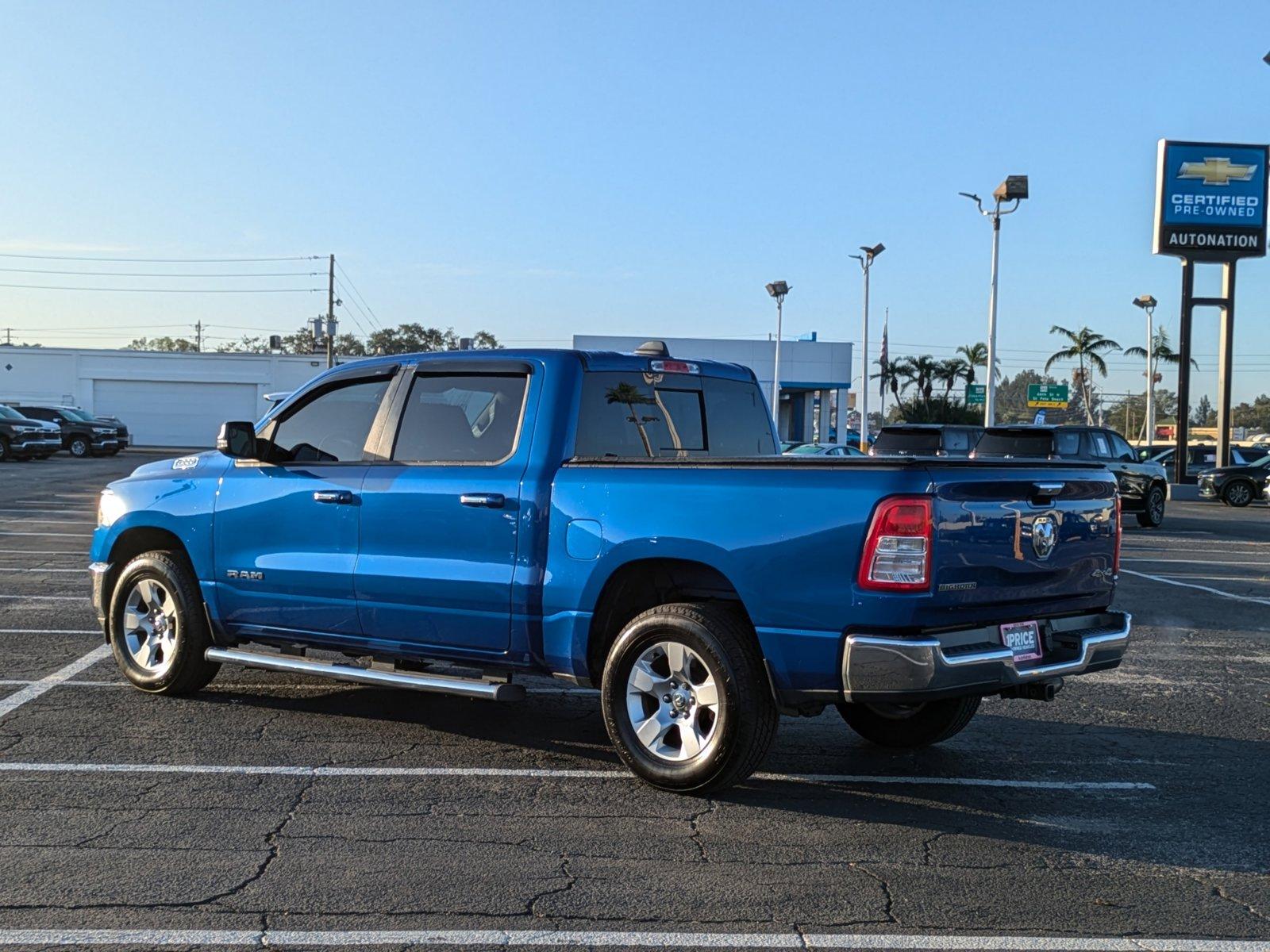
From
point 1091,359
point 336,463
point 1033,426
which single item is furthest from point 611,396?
point 1091,359

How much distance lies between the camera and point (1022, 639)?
547 centimetres

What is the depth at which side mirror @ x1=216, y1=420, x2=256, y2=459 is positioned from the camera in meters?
6.99

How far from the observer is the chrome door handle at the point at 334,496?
261 inches

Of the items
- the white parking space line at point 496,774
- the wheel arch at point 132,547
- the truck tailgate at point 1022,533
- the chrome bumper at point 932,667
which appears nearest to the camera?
the chrome bumper at point 932,667

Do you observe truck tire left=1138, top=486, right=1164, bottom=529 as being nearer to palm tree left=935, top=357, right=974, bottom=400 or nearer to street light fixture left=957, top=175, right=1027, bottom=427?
street light fixture left=957, top=175, right=1027, bottom=427

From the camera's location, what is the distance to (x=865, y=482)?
16.6 feet

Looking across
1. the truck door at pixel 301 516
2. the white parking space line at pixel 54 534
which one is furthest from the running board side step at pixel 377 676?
the white parking space line at pixel 54 534

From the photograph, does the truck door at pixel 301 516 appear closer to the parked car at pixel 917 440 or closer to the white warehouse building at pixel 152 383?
the parked car at pixel 917 440

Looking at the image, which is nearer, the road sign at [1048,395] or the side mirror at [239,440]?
the side mirror at [239,440]

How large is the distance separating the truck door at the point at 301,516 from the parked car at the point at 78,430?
1565 inches

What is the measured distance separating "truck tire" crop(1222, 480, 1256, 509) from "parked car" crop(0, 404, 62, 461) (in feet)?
114

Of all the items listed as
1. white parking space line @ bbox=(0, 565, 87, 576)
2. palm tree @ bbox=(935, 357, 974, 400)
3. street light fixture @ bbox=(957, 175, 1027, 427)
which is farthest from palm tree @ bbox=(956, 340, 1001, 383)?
white parking space line @ bbox=(0, 565, 87, 576)

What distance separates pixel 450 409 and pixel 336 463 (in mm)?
768

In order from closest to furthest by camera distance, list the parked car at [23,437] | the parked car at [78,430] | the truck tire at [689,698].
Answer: the truck tire at [689,698]
the parked car at [23,437]
the parked car at [78,430]
